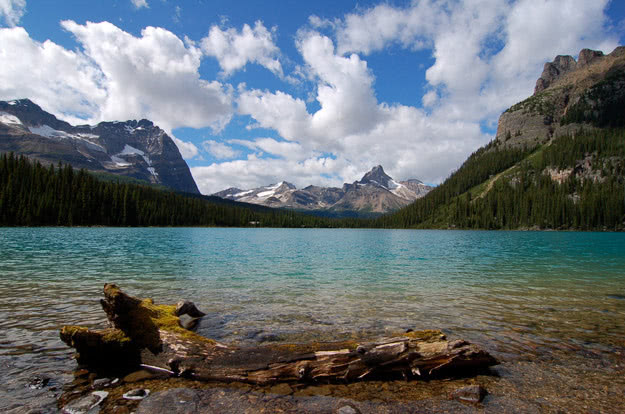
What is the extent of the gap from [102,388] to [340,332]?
7.56m

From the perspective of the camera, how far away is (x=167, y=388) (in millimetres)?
7133

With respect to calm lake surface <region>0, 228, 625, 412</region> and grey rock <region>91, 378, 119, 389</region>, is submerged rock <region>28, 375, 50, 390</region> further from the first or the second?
grey rock <region>91, 378, 119, 389</region>

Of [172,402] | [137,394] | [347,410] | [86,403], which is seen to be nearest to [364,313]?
[347,410]

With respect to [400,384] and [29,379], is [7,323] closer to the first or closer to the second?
[29,379]

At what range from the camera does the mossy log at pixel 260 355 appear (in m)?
7.53

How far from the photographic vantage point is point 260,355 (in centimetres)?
786

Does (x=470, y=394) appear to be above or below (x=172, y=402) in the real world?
above

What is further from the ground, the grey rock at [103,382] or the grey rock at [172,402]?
the grey rock at [172,402]

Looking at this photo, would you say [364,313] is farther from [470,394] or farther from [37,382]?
[37,382]

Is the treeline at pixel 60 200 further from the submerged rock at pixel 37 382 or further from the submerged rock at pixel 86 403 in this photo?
the submerged rock at pixel 86 403

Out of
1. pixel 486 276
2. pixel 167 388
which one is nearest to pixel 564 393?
pixel 167 388

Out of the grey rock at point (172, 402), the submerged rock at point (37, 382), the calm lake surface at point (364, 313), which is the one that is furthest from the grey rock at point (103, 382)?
the grey rock at point (172, 402)

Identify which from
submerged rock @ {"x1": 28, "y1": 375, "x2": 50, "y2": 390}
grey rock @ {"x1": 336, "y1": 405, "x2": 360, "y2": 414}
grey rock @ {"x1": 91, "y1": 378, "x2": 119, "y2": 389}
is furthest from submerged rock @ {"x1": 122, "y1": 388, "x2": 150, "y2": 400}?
grey rock @ {"x1": 336, "y1": 405, "x2": 360, "y2": 414}

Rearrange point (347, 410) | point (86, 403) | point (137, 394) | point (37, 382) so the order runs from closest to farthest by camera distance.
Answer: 1. point (347, 410)
2. point (86, 403)
3. point (137, 394)
4. point (37, 382)
